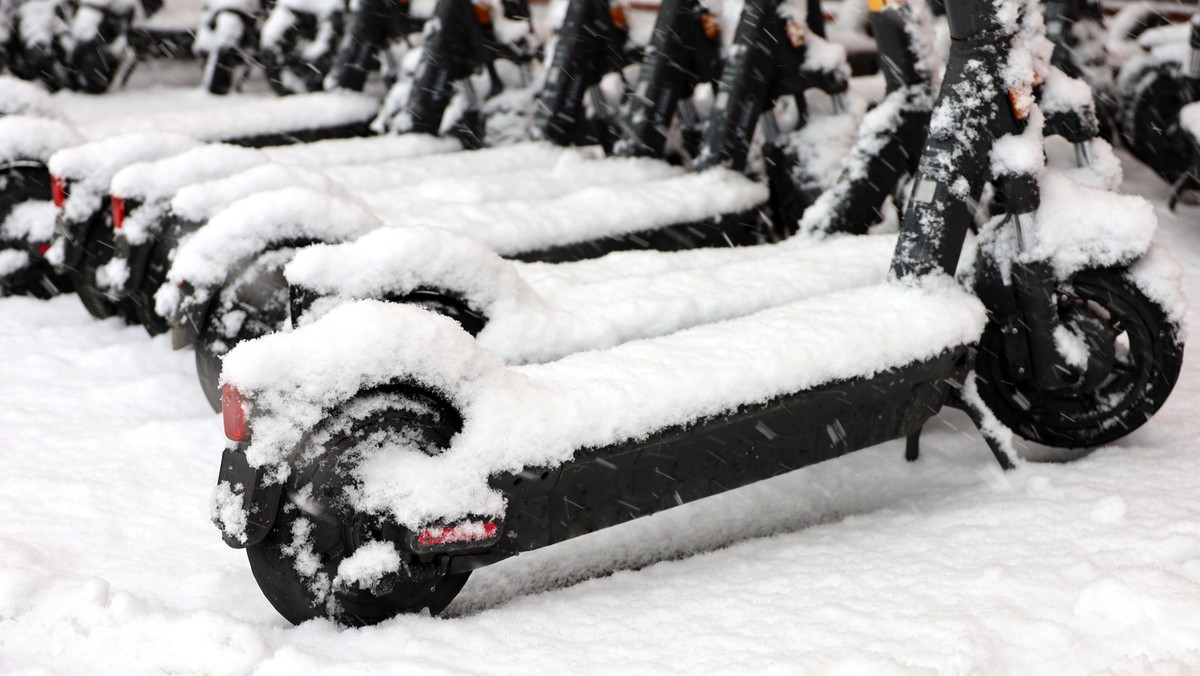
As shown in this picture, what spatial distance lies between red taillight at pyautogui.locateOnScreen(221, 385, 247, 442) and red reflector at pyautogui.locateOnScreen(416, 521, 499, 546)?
432mm

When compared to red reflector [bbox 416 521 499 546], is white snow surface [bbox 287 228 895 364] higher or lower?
higher

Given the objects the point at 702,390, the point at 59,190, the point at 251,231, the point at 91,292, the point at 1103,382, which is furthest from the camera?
the point at 91,292

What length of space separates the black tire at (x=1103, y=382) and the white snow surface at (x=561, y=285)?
0.50 meters

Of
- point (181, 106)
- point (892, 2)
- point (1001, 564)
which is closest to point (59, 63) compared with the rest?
point (181, 106)

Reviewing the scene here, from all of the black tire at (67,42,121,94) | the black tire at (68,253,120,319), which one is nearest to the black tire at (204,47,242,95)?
the black tire at (67,42,121,94)

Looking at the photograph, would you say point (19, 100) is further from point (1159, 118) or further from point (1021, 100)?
point (1159, 118)

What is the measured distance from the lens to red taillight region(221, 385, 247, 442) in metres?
2.25

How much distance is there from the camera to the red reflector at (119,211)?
3.78 meters

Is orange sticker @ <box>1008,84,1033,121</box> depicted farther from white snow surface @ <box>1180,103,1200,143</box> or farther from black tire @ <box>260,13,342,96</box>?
black tire @ <box>260,13,342,96</box>

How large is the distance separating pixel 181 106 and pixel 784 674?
7031mm

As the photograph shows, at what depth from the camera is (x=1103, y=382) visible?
3.40 metres

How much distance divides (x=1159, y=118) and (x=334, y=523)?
500 centimetres

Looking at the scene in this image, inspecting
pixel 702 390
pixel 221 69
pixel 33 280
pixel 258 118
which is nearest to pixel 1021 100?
pixel 702 390

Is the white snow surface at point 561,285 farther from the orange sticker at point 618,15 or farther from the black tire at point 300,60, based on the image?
the black tire at point 300,60
